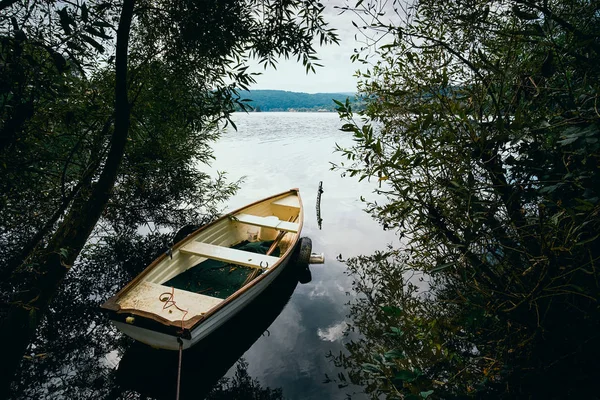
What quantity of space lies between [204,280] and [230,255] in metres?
0.66

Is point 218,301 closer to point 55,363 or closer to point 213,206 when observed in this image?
point 55,363

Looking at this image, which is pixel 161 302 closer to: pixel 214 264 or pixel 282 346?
pixel 214 264

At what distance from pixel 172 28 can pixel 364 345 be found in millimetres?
5383

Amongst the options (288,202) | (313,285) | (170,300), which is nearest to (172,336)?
(170,300)

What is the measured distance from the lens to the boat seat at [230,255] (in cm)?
570

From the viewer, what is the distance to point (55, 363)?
4.39 meters

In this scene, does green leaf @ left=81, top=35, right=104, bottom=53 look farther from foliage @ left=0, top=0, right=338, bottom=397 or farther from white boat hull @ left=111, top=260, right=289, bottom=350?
white boat hull @ left=111, top=260, right=289, bottom=350

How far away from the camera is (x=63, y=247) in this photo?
3.38 metres

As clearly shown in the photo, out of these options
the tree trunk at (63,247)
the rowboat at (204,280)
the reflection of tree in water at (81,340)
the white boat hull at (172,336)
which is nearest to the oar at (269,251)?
the rowboat at (204,280)

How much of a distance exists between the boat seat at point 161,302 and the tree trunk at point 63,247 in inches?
40.8

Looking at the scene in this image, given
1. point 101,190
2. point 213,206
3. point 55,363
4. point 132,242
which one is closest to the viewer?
point 101,190

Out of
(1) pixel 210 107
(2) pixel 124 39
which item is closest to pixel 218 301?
(1) pixel 210 107

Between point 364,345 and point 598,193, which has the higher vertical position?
point 598,193

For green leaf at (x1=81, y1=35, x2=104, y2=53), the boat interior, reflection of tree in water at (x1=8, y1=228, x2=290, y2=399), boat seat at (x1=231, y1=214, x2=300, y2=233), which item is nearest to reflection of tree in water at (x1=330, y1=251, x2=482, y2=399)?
reflection of tree in water at (x1=8, y1=228, x2=290, y2=399)
